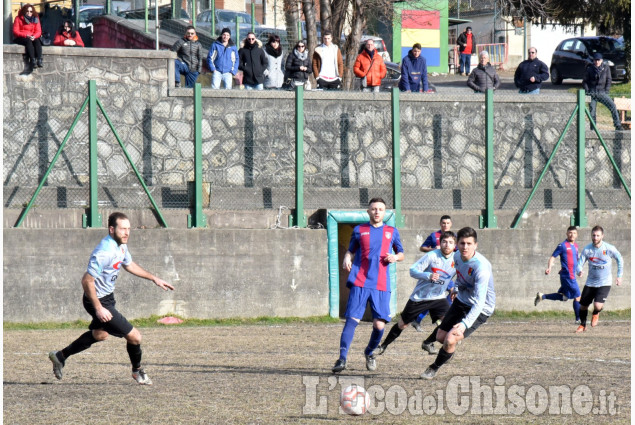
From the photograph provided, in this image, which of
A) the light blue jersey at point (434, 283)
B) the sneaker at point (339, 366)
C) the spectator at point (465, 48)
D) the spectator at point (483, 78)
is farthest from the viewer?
the spectator at point (465, 48)

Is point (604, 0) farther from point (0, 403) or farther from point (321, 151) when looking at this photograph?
point (0, 403)

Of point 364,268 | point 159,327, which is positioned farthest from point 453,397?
point 159,327

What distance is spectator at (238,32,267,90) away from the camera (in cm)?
2011

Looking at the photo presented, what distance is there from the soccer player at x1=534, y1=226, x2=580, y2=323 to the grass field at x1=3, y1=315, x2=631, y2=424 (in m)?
2.77

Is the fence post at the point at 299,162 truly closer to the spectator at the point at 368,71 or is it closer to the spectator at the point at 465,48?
the spectator at the point at 368,71

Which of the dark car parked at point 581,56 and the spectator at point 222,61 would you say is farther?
the dark car parked at point 581,56

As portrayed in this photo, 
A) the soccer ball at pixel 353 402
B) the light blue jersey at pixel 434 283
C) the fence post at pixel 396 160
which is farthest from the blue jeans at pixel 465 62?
the soccer ball at pixel 353 402

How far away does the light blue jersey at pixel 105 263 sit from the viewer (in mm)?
10289

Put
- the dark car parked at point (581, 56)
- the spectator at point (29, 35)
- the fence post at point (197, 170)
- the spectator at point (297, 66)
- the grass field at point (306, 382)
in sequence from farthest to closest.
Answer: the dark car parked at point (581, 56) < the spectator at point (297, 66) < the fence post at point (197, 170) < the spectator at point (29, 35) < the grass field at point (306, 382)

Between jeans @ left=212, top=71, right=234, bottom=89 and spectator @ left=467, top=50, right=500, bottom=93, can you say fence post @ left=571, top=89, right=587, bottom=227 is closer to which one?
spectator @ left=467, top=50, right=500, bottom=93

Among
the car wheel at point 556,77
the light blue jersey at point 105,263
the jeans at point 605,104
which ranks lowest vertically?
the light blue jersey at point 105,263

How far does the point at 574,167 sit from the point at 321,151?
4.99 meters

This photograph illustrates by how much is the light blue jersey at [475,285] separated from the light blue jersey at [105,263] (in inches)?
141

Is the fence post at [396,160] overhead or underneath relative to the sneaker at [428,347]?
overhead
